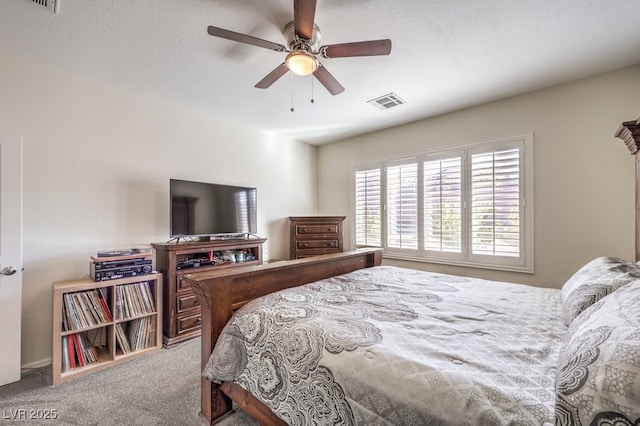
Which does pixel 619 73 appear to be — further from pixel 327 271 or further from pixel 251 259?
pixel 251 259

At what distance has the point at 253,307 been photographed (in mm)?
1576

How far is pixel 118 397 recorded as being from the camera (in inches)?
78.5

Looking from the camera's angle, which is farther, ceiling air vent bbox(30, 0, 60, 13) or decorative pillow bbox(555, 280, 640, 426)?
ceiling air vent bbox(30, 0, 60, 13)

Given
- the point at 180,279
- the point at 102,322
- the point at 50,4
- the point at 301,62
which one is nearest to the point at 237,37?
the point at 301,62

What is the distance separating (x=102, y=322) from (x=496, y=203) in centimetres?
422

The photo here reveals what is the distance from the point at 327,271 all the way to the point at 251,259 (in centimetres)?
151

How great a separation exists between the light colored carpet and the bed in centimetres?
38

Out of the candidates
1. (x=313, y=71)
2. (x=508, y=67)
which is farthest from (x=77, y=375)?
(x=508, y=67)

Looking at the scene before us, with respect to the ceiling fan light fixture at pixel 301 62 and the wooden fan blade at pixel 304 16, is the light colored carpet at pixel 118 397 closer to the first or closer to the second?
the ceiling fan light fixture at pixel 301 62

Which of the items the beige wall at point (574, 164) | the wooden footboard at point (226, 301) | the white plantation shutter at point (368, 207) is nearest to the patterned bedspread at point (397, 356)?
the wooden footboard at point (226, 301)

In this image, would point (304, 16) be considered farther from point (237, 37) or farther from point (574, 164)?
point (574, 164)

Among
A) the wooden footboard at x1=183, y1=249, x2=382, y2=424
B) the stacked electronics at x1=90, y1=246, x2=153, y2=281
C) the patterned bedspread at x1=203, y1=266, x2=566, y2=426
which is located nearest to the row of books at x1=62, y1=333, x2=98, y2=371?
the stacked electronics at x1=90, y1=246, x2=153, y2=281

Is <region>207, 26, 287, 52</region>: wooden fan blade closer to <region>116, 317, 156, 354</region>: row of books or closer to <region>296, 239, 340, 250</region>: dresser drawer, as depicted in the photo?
<region>116, 317, 156, 354</region>: row of books

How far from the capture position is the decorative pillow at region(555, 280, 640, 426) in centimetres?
62
